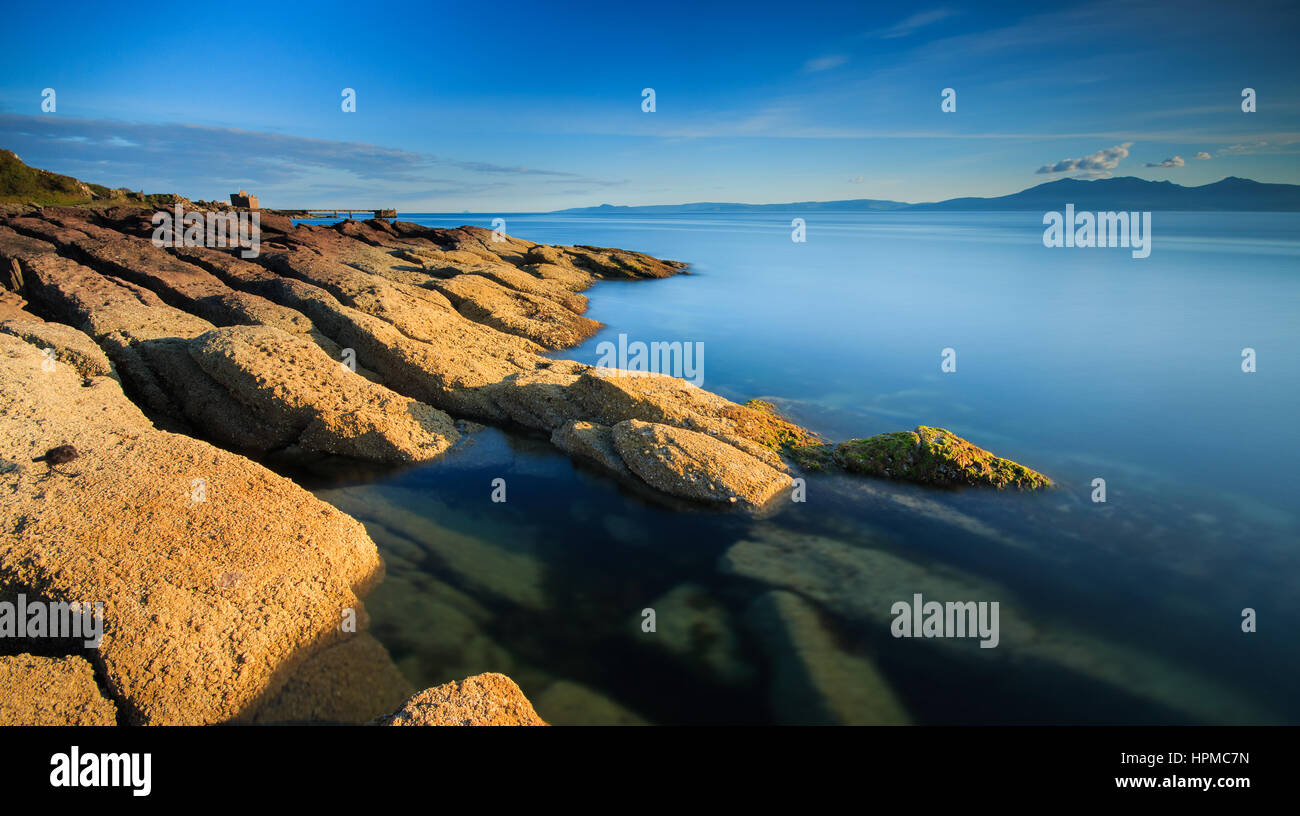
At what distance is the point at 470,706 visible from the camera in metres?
5.79

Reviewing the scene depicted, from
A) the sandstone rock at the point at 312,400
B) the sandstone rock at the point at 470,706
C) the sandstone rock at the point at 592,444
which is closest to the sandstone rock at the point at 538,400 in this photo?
the sandstone rock at the point at 592,444

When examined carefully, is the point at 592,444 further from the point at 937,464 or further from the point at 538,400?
the point at 937,464

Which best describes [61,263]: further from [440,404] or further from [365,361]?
[440,404]

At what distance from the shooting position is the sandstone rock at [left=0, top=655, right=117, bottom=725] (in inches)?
211

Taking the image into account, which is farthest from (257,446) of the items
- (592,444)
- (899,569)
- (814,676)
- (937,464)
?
(937,464)

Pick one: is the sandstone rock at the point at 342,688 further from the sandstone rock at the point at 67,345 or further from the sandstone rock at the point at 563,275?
the sandstone rock at the point at 563,275

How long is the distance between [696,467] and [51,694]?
29.7 feet

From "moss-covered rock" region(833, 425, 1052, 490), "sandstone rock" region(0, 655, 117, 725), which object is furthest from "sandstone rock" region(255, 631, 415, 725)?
"moss-covered rock" region(833, 425, 1052, 490)

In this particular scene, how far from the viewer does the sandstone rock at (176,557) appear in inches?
244

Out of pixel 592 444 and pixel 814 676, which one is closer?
pixel 814 676

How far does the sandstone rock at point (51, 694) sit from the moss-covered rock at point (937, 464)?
12.0 meters
